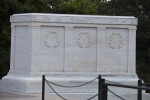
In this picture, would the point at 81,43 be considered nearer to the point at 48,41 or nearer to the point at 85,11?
the point at 48,41

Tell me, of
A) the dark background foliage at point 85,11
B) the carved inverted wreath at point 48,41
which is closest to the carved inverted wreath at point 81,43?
the carved inverted wreath at point 48,41

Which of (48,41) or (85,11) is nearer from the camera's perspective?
(48,41)

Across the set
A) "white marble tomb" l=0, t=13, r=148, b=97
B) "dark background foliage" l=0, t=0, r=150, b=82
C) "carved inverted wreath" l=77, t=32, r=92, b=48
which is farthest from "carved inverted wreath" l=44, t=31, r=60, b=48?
"dark background foliage" l=0, t=0, r=150, b=82

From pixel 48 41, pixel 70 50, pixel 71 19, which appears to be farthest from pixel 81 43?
pixel 48 41

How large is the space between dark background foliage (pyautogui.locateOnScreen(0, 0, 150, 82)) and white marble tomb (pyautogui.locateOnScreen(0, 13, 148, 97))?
1380cm

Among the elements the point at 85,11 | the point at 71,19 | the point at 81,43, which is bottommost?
the point at 81,43

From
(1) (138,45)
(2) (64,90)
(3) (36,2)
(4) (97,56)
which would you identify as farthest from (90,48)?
(1) (138,45)

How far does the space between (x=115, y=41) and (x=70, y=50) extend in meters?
1.69

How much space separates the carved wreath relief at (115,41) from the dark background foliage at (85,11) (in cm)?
1431

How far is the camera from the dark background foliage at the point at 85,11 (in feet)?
111

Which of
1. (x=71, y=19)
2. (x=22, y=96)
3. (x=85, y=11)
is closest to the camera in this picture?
(x=22, y=96)

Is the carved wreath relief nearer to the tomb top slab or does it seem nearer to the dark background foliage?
the tomb top slab

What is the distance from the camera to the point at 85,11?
4094 cm

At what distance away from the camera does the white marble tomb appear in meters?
19.0
